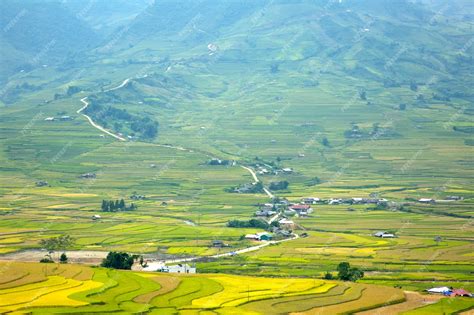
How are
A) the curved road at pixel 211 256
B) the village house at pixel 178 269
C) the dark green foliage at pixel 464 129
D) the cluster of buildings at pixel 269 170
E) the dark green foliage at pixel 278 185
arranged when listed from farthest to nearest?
the dark green foliage at pixel 464 129 < the cluster of buildings at pixel 269 170 < the dark green foliage at pixel 278 185 < the curved road at pixel 211 256 < the village house at pixel 178 269

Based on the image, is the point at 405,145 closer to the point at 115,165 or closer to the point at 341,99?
the point at 341,99

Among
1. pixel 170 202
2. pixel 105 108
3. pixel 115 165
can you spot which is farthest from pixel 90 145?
pixel 170 202

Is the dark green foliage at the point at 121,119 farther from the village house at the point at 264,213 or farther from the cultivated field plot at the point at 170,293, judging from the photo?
the cultivated field plot at the point at 170,293

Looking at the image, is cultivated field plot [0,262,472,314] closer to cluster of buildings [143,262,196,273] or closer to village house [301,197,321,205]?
cluster of buildings [143,262,196,273]

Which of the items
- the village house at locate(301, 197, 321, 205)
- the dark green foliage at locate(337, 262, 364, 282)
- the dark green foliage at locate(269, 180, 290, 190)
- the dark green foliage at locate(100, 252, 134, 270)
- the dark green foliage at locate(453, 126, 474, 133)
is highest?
the dark green foliage at locate(453, 126, 474, 133)

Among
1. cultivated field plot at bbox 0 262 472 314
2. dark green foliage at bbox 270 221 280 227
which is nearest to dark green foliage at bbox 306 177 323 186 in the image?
dark green foliage at bbox 270 221 280 227

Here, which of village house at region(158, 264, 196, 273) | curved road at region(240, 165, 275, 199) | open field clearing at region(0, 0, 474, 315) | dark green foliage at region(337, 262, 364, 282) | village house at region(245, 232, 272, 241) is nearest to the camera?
open field clearing at region(0, 0, 474, 315)

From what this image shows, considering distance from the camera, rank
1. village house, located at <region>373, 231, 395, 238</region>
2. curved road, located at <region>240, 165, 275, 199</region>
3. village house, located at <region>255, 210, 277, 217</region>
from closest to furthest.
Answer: village house, located at <region>373, 231, 395, 238</region> < village house, located at <region>255, 210, 277, 217</region> < curved road, located at <region>240, 165, 275, 199</region>

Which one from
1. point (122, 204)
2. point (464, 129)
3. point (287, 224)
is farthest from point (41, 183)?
point (464, 129)

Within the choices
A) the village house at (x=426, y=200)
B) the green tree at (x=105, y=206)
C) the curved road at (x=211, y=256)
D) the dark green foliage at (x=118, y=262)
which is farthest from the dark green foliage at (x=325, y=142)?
the dark green foliage at (x=118, y=262)

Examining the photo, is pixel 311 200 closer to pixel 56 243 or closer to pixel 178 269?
pixel 56 243
